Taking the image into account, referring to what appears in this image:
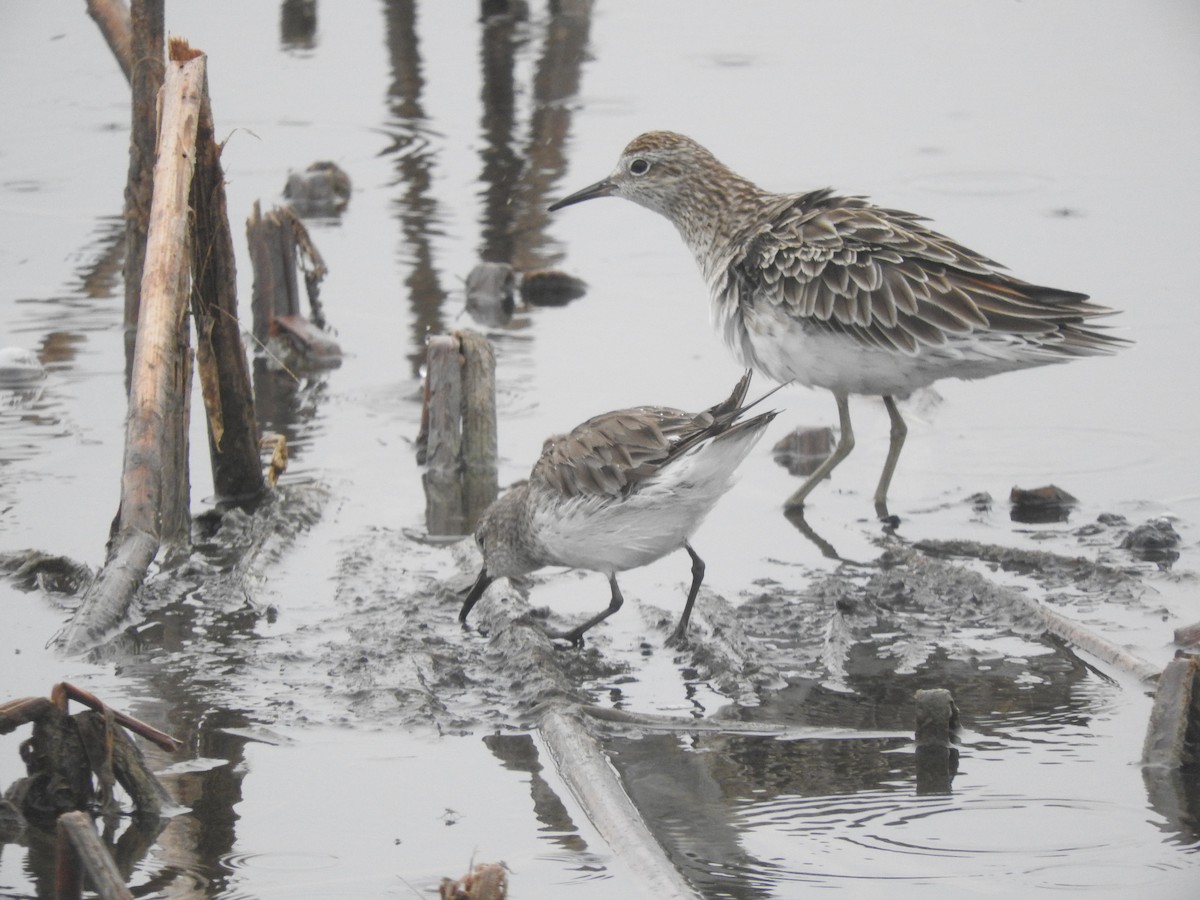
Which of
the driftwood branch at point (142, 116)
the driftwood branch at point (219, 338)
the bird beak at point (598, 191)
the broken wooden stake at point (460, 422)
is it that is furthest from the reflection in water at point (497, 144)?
the driftwood branch at point (219, 338)

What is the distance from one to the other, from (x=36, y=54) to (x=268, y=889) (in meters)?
12.3

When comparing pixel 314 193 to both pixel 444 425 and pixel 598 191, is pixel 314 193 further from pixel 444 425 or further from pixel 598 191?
pixel 444 425

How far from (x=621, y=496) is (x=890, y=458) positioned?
6.19ft

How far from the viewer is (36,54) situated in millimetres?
14703

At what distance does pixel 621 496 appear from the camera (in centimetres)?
577

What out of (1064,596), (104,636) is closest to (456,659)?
(104,636)

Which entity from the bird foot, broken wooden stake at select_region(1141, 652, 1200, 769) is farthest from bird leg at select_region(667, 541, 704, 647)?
broken wooden stake at select_region(1141, 652, 1200, 769)

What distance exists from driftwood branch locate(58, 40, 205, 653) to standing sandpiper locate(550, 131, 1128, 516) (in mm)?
2453

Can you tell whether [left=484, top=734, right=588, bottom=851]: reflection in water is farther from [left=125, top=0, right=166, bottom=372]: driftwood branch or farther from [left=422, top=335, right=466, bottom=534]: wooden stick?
[left=125, top=0, right=166, bottom=372]: driftwood branch

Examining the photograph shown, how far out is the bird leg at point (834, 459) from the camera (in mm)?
7180

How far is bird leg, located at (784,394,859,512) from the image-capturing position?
23.6 feet

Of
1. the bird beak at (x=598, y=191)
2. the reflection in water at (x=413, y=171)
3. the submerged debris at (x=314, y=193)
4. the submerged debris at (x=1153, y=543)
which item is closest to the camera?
the submerged debris at (x=1153, y=543)

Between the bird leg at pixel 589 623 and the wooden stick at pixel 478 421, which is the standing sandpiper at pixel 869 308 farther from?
the bird leg at pixel 589 623

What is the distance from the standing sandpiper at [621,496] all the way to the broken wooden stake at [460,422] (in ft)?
3.72
